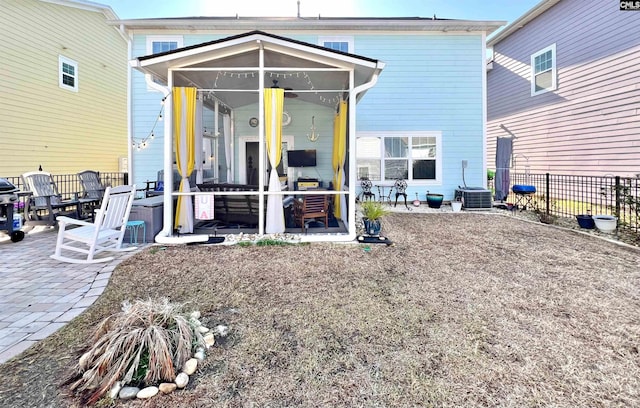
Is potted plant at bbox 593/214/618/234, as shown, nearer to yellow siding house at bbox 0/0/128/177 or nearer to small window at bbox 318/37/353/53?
small window at bbox 318/37/353/53

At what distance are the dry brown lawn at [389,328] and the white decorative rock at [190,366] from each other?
0.08 meters

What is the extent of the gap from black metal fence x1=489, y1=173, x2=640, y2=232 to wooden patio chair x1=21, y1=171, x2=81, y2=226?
10560 millimetres

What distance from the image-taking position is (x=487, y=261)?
451 centimetres

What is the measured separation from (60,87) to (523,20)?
16347mm

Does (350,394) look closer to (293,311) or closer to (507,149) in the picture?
(293,311)

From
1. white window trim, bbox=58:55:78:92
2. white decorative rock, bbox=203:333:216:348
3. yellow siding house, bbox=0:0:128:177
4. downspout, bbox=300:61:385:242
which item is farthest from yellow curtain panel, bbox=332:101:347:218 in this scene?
white window trim, bbox=58:55:78:92

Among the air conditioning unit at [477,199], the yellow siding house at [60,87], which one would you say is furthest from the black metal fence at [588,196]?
the yellow siding house at [60,87]

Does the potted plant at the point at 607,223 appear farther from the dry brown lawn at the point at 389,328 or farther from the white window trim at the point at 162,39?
the white window trim at the point at 162,39

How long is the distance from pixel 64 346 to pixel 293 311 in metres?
1.73

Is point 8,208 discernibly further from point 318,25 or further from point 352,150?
point 318,25

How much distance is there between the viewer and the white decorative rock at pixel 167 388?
1835 mm

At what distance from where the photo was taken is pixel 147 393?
5.92ft

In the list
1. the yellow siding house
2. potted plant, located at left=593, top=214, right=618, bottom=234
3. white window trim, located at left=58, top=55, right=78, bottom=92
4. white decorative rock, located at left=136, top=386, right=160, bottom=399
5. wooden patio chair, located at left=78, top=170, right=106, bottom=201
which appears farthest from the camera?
white window trim, located at left=58, top=55, right=78, bottom=92

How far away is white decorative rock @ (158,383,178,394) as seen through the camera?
1835mm
